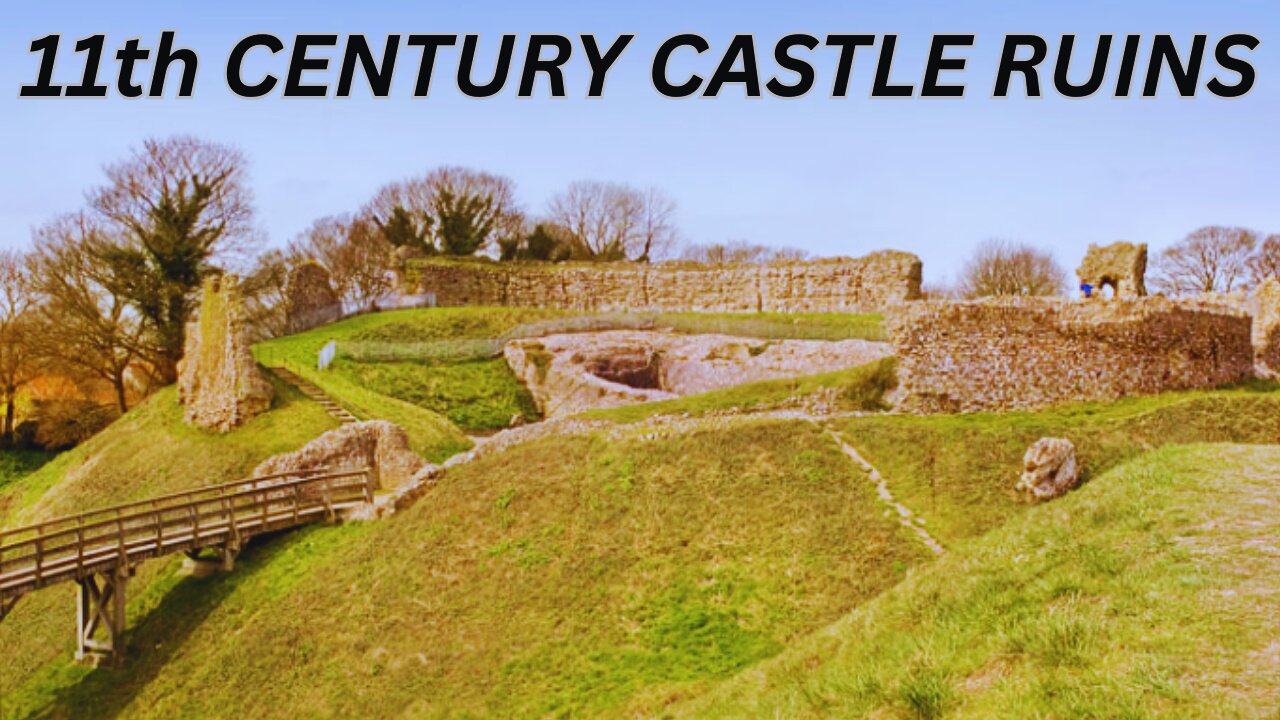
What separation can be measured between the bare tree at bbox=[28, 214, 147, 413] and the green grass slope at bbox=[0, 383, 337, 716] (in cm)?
741

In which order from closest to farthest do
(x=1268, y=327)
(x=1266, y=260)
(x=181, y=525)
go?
(x=181, y=525), (x=1268, y=327), (x=1266, y=260)

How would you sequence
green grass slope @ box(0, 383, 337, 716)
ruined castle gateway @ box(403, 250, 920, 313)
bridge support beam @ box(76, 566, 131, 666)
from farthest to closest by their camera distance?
ruined castle gateway @ box(403, 250, 920, 313) → green grass slope @ box(0, 383, 337, 716) → bridge support beam @ box(76, 566, 131, 666)

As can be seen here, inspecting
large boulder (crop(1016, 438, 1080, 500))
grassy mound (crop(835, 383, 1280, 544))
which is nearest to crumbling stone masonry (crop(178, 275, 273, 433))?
grassy mound (crop(835, 383, 1280, 544))

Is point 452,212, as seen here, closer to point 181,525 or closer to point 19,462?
point 19,462

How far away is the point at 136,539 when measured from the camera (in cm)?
2345

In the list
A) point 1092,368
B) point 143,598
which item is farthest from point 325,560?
point 1092,368

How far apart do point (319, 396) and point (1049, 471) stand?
25077mm

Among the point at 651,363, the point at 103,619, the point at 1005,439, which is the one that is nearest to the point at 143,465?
the point at 103,619

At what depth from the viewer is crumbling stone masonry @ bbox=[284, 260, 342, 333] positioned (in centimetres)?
5212

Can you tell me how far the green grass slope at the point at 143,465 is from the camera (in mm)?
26016

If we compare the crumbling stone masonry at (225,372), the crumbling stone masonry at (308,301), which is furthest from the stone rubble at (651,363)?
the crumbling stone masonry at (308,301)

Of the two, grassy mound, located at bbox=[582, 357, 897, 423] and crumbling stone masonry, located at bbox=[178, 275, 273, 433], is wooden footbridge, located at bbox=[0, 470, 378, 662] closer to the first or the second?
crumbling stone masonry, located at bbox=[178, 275, 273, 433]

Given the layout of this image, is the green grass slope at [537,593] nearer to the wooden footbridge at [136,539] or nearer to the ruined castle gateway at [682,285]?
the wooden footbridge at [136,539]

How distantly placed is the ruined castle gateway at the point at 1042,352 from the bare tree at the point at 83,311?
34796 mm
